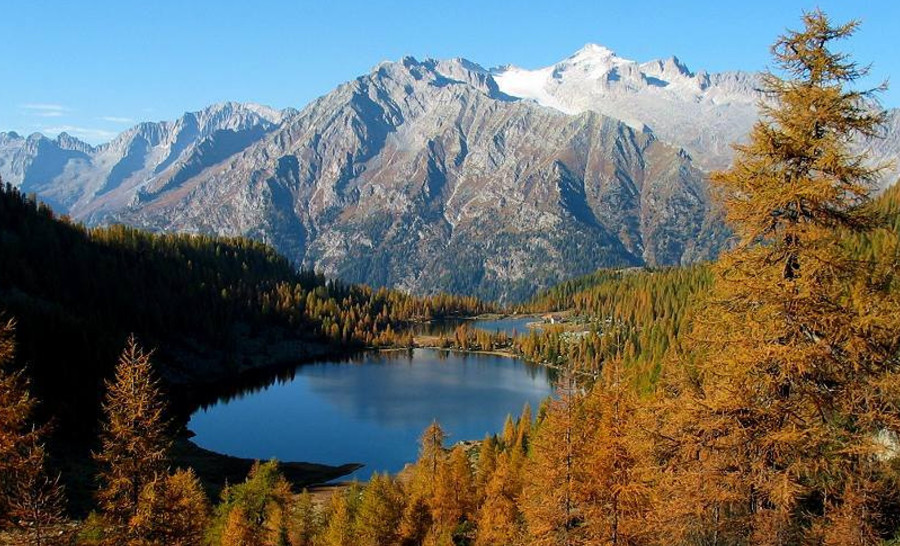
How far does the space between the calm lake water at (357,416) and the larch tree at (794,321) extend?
101 metres

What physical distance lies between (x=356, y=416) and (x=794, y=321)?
147 metres

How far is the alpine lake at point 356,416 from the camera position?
128 meters

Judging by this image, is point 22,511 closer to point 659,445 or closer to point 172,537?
point 172,537

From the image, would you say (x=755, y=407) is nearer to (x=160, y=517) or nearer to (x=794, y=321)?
(x=794, y=321)

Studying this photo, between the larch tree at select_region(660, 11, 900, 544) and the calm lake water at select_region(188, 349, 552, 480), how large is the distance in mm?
100654

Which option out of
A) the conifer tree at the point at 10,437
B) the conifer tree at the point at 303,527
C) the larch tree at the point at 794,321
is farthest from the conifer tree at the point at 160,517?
the conifer tree at the point at 303,527

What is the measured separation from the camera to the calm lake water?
12825 centimetres

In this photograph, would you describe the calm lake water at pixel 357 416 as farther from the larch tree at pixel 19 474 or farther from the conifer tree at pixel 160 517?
the larch tree at pixel 19 474

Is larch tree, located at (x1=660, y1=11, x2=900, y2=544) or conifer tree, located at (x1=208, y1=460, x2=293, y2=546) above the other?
larch tree, located at (x1=660, y1=11, x2=900, y2=544)

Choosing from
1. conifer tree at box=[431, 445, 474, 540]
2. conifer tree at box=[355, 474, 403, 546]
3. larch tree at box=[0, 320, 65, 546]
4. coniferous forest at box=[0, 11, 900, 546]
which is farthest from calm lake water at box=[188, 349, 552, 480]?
larch tree at box=[0, 320, 65, 546]

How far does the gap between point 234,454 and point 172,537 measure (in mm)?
105312

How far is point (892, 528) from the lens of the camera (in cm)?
2833

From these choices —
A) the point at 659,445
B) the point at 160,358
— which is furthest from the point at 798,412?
the point at 160,358

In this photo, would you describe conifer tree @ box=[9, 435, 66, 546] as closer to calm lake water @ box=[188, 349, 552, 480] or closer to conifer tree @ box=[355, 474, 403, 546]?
conifer tree @ box=[355, 474, 403, 546]
